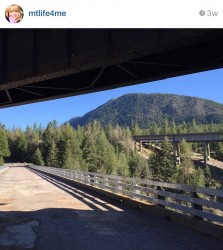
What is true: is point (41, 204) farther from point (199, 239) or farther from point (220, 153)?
point (220, 153)

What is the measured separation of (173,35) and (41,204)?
1132 cm

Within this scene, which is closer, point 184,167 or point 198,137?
point 198,137

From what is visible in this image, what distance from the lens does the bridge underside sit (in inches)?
377

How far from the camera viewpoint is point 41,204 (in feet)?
58.3

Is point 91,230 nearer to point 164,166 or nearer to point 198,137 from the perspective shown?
point 164,166

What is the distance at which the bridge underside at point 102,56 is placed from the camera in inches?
377

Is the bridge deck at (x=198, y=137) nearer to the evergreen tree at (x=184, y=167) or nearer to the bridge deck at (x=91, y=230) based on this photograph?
the evergreen tree at (x=184, y=167)
